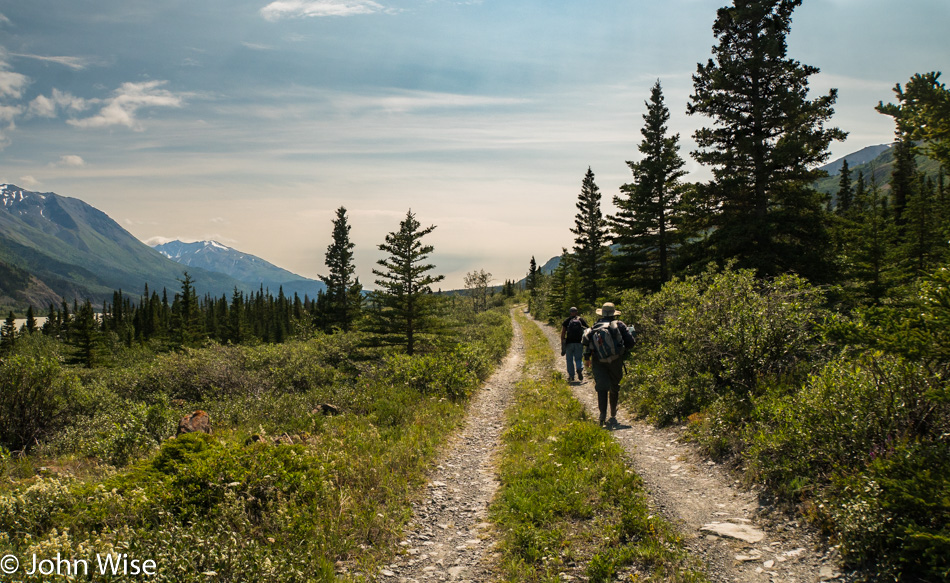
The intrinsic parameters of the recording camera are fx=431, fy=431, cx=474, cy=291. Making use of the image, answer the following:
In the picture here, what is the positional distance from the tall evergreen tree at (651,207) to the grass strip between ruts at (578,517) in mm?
20738

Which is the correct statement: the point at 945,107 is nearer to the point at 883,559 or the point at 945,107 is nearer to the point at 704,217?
the point at 883,559

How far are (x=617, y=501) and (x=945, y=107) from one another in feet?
19.5

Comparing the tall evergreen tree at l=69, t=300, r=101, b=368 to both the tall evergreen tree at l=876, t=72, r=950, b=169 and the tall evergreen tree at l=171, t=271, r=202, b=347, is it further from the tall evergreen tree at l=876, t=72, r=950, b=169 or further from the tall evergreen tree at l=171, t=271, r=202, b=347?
the tall evergreen tree at l=876, t=72, r=950, b=169

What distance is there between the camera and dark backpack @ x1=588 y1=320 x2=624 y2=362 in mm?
9430

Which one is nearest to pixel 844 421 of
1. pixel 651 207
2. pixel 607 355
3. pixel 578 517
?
pixel 578 517

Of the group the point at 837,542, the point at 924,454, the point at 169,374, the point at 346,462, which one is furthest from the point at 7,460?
the point at 924,454

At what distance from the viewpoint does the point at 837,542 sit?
13.7 feet

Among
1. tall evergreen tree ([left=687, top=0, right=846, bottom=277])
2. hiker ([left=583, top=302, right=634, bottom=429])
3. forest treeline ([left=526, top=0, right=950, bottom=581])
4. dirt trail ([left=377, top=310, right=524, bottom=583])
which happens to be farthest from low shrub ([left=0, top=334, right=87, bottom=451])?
tall evergreen tree ([left=687, top=0, right=846, bottom=277])

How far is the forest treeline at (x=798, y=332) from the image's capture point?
3.94 metres

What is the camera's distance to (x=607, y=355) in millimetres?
9445

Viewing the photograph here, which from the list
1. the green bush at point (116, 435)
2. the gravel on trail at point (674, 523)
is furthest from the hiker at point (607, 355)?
the green bush at point (116, 435)

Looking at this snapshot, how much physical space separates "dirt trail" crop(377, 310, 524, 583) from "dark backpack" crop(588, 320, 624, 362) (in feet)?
9.94

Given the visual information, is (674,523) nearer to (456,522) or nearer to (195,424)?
(456,522)

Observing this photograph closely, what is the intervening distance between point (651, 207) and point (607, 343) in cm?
1961
